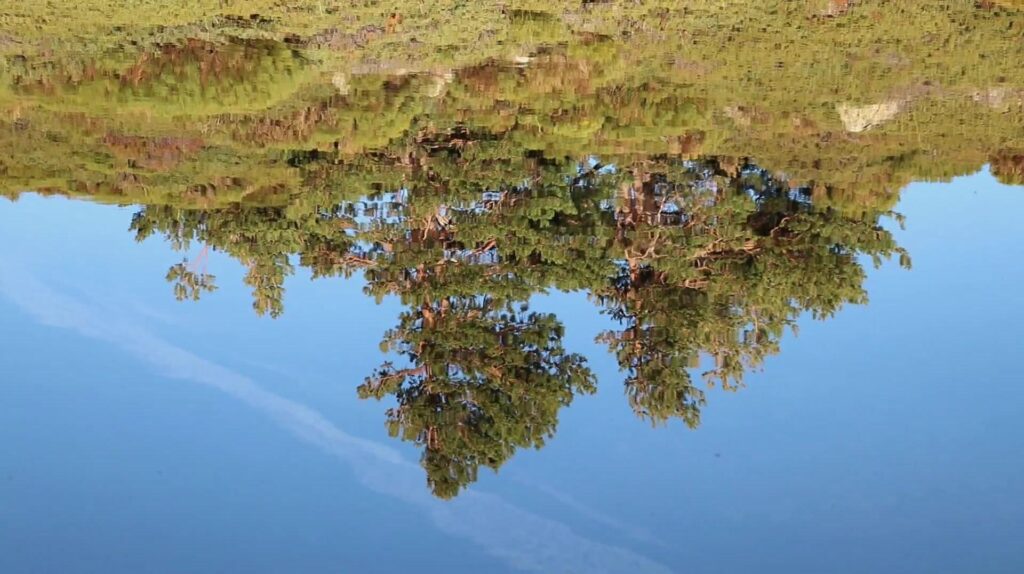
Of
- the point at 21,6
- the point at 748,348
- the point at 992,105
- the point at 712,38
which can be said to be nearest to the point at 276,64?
the point at 21,6

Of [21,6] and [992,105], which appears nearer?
[992,105]

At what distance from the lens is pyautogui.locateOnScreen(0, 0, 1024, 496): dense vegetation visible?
17.5 metres

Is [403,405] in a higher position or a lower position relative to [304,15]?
lower

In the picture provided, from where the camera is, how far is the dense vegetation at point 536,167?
17516mm

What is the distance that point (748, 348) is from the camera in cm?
1720

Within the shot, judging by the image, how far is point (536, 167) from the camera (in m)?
17.9

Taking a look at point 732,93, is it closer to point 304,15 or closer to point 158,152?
point 304,15

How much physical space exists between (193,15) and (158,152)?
7.82 ft

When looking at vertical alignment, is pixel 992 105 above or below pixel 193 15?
above

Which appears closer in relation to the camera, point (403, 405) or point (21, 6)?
point (403, 405)

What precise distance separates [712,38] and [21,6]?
10070mm

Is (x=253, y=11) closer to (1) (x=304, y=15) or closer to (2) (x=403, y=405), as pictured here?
(1) (x=304, y=15)

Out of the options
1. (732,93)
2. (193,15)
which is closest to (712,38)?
(732,93)

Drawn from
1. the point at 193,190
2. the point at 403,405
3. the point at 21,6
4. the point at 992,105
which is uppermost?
the point at 992,105
